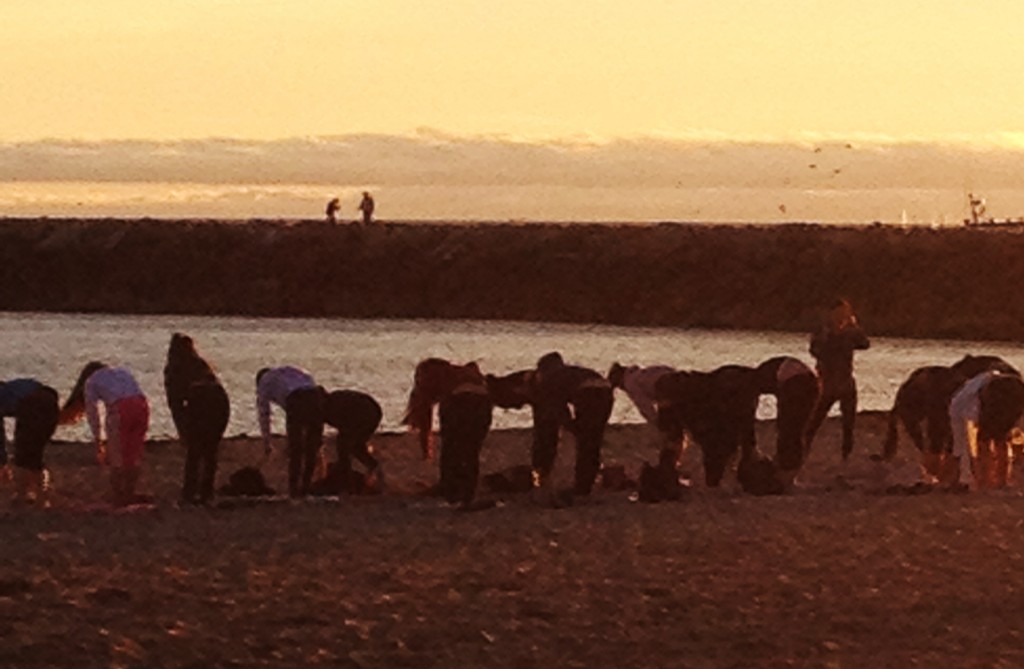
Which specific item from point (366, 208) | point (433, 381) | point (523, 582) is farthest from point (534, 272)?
point (523, 582)

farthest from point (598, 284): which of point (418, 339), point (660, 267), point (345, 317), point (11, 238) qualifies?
point (11, 238)

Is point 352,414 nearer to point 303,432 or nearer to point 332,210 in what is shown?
point 303,432

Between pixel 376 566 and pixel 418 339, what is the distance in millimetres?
51281

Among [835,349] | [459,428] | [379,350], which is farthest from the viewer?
[379,350]

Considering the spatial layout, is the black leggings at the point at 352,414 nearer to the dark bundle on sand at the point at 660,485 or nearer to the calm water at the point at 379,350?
the dark bundle on sand at the point at 660,485

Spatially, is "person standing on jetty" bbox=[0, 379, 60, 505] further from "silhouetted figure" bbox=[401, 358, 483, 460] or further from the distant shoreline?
the distant shoreline

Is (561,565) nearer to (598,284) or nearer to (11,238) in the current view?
(598,284)

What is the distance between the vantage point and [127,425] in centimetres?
1800

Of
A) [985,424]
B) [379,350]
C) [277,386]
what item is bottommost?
[379,350]

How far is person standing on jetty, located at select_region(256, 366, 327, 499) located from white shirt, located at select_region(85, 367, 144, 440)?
3.80ft

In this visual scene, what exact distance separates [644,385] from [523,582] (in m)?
5.81

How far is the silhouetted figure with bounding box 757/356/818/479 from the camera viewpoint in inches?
769

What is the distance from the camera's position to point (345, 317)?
81875 millimetres

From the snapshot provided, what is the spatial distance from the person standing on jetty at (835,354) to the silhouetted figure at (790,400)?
0.58m
